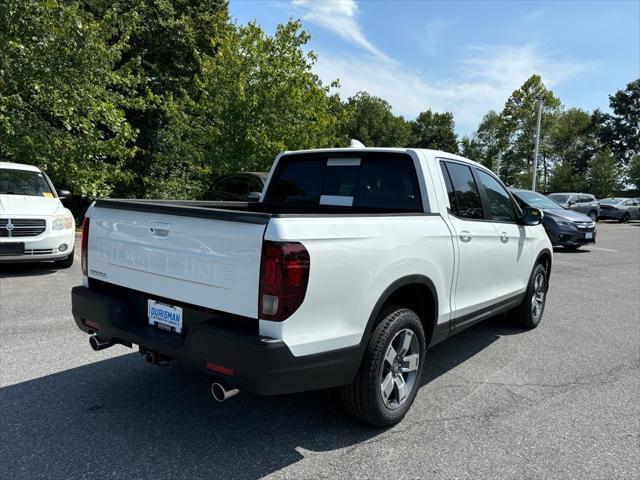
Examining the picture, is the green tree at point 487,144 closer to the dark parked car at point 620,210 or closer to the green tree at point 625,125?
the green tree at point 625,125

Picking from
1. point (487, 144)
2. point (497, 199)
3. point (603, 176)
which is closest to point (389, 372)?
point (497, 199)

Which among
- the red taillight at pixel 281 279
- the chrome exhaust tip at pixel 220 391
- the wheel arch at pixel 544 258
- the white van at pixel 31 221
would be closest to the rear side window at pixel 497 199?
the wheel arch at pixel 544 258

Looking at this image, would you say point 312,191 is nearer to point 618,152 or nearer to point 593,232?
point 593,232

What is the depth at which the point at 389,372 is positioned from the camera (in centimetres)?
308

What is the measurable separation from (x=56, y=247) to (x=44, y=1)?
626 cm

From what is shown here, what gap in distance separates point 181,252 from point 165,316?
17.5 inches

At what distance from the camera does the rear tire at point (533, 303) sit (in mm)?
5298

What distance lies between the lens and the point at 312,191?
4152 millimetres

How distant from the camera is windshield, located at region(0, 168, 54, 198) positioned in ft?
25.5

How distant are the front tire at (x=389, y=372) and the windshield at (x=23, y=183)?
7261 mm

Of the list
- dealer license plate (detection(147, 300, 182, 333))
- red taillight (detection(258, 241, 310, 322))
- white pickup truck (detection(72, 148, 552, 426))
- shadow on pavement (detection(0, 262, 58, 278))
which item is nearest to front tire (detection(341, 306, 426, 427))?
white pickup truck (detection(72, 148, 552, 426))

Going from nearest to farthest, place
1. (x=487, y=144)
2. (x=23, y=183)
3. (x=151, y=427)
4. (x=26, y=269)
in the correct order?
(x=151, y=427) < (x=26, y=269) < (x=23, y=183) < (x=487, y=144)

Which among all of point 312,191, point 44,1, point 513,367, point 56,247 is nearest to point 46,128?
point 44,1

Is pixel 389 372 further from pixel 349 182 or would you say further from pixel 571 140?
pixel 571 140
